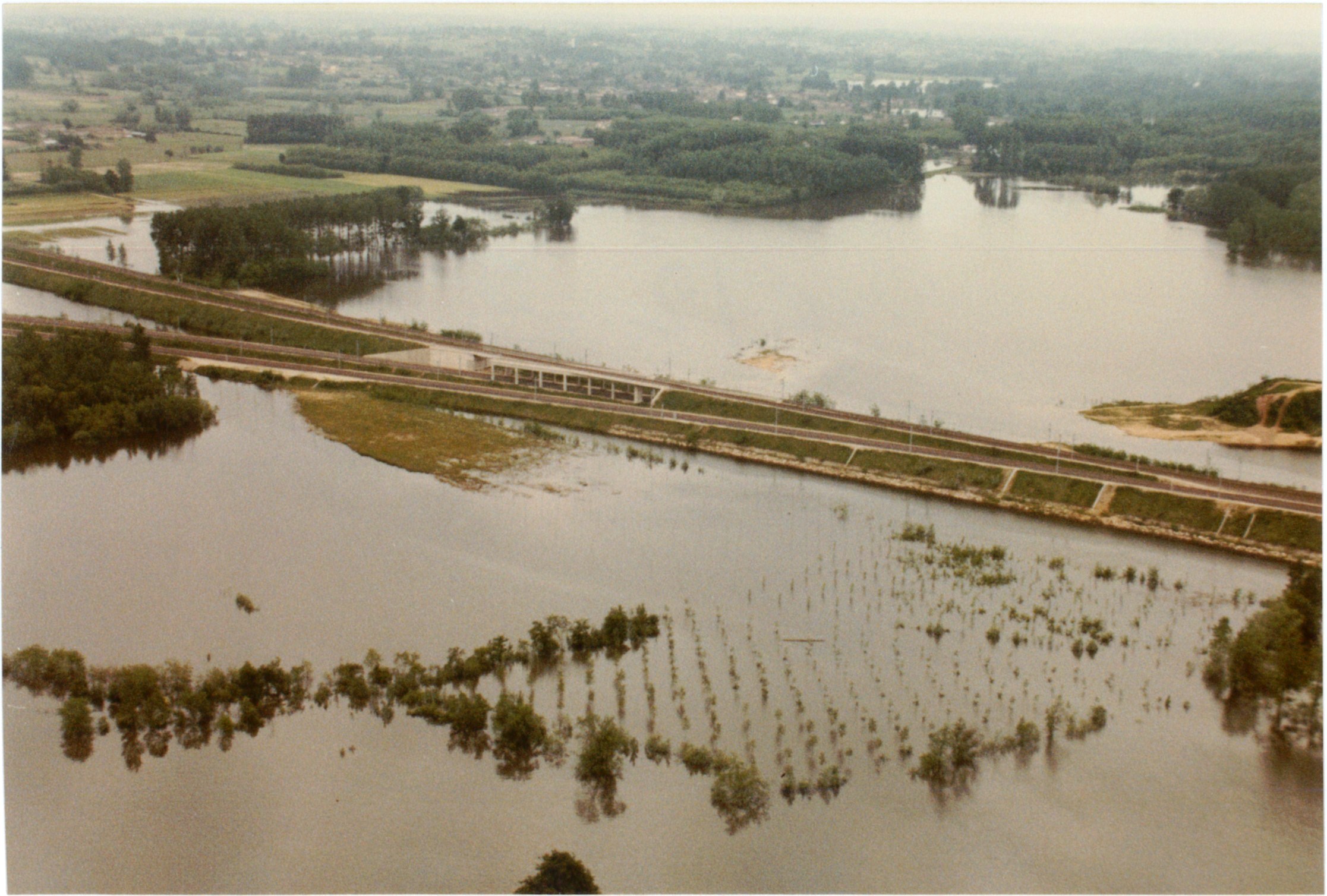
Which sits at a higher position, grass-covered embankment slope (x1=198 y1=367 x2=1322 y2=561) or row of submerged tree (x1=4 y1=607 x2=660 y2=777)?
grass-covered embankment slope (x1=198 y1=367 x2=1322 y2=561)

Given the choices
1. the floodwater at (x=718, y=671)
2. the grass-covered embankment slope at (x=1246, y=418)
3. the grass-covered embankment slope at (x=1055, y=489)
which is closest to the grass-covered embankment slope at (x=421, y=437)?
the floodwater at (x=718, y=671)

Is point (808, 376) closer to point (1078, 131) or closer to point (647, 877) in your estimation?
point (647, 877)

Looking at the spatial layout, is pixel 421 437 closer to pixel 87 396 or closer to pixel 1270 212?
pixel 87 396

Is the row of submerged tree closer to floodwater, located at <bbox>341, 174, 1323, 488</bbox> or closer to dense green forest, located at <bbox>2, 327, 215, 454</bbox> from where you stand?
dense green forest, located at <bbox>2, 327, 215, 454</bbox>

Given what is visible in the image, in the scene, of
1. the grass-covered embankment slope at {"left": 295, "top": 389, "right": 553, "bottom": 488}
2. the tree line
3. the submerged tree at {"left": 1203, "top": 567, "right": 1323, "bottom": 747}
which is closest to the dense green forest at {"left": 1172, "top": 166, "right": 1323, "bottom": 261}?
the submerged tree at {"left": 1203, "top": 567, "right": 1323, "bottom": 747}

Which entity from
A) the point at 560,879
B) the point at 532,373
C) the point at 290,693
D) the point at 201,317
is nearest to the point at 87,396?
the point at 201,317

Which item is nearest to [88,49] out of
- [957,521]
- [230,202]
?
[230,202]
